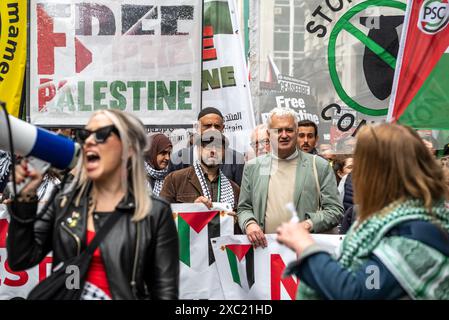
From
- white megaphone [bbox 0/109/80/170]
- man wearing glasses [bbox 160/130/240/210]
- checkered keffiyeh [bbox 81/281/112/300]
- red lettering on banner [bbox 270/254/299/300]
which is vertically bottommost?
red lettering on banner [bbox 270/254/299/300]

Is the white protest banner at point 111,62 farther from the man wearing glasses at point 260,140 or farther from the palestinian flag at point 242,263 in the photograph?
the palestinian flag at point 242,263

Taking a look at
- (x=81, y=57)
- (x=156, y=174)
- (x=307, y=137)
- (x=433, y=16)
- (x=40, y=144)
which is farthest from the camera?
(x=307, y=137)

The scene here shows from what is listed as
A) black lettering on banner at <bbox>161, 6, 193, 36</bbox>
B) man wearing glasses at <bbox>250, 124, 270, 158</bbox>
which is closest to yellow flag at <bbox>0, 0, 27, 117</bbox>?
black lettering on banner at <bbox>161, 6, 193, 36</bbox>

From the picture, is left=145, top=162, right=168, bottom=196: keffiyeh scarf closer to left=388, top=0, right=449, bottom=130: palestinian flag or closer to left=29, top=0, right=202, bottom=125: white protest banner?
left=29, top=0, right=202, bottom=125: white protest banner

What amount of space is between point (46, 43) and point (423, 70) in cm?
280

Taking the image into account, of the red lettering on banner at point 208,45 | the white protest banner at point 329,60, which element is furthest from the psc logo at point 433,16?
the red lettering on banner at point 208,45

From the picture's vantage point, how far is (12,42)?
600cm

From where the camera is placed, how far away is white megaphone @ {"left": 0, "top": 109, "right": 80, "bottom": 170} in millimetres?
3029

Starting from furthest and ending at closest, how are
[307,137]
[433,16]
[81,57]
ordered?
[307,137] < [433,16] < [81,57]

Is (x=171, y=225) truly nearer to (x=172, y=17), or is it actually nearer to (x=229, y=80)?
(x=172, y=17)

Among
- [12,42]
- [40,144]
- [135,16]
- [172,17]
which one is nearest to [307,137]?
[172,17]

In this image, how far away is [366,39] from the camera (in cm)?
618

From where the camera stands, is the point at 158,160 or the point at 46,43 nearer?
the point at 46,43

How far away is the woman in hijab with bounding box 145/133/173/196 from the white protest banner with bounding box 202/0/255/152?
0.55 m
